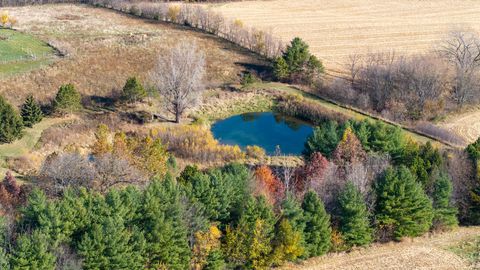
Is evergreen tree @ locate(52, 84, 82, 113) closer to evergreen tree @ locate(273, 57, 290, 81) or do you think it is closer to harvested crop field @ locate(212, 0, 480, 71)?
evergreen tree @ locate(273, 57, 290, 81)

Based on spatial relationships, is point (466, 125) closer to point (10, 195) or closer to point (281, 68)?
point (281, 68)

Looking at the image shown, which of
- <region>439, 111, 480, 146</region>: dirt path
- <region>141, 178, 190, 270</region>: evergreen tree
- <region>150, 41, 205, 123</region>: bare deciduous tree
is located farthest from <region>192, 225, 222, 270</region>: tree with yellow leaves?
<region>439, 111, 480, 146</region>: dirt path

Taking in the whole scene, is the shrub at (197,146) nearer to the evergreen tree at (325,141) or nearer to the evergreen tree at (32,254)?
the evergreen tree at (325,141)

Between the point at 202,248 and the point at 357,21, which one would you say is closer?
the point at 202,248

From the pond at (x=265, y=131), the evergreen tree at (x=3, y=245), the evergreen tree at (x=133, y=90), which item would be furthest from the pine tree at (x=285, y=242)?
the evergreen tree at (x=133, y=90)

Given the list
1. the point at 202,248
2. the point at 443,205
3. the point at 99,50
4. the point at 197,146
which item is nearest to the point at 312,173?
the point at 443,205

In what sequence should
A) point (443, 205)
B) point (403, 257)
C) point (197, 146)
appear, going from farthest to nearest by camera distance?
point (197, 146) → point (443, 205) → point (403, 257)
